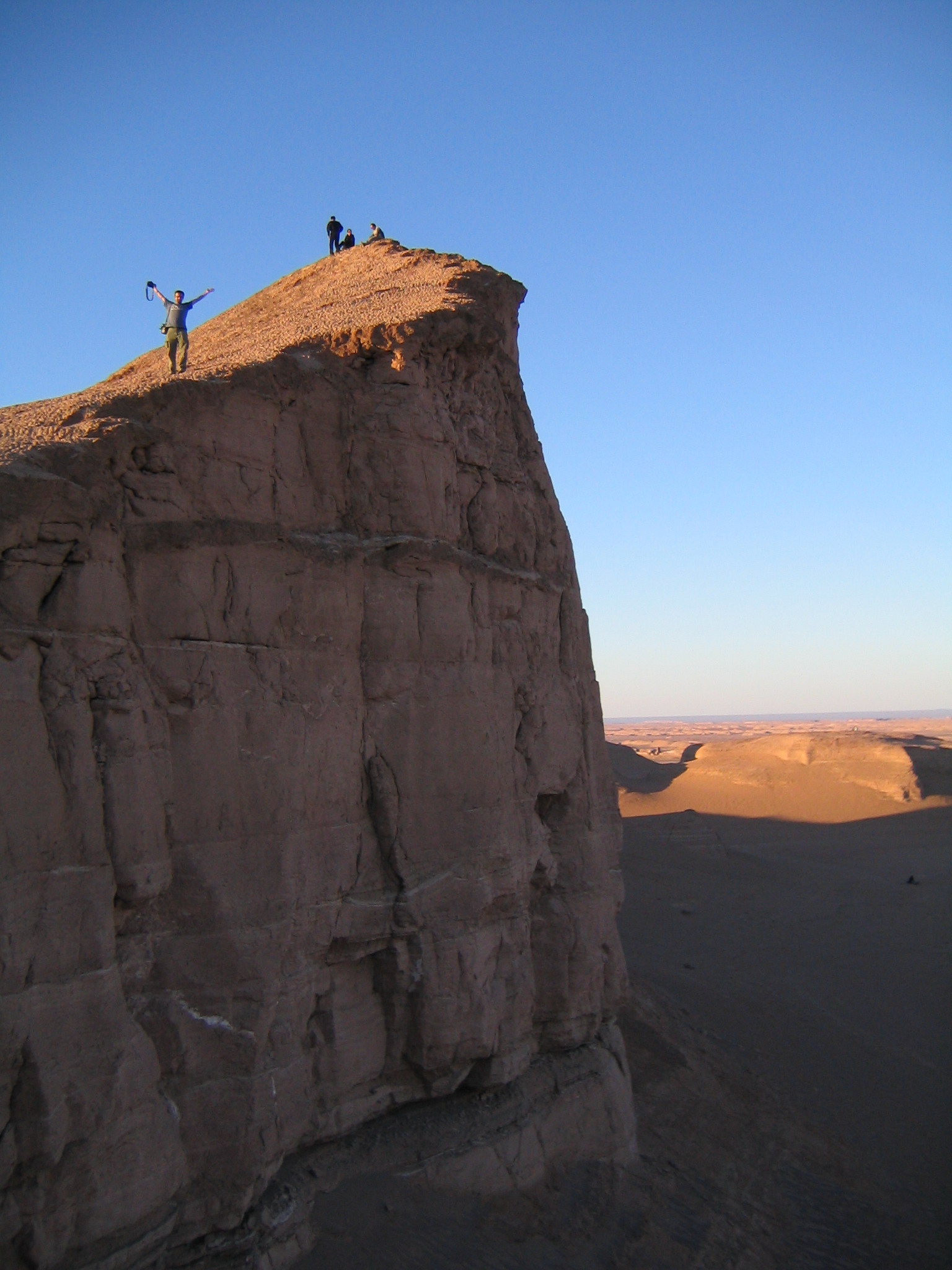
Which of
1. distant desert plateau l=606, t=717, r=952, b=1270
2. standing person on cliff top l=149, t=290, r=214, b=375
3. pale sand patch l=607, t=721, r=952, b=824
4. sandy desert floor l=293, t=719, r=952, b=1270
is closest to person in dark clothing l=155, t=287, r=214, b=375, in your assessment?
standing person on cliff top l=149, t=290, r=214, b=375

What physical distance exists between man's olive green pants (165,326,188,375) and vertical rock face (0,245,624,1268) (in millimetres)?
390

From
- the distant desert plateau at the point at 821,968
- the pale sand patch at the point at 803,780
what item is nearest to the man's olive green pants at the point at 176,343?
the distant desert plateau at the point at 821,968

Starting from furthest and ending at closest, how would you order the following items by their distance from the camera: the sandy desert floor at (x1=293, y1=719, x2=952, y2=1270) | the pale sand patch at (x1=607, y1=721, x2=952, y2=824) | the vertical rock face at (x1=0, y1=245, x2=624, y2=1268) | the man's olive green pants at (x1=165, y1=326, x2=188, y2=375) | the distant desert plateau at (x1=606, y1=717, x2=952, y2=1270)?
1. the pale sand patch at (x1=607, y1=721, x2=952, y2=824)
2. the distant desert plateau at (x1=606, y1=717, x2=952, y2=1270)
3. the man's olive green pants at (x1=165, y1=326, x2=188, y2=375)
4. the sandy desert floor at (x1=293, y1=719, x2=952, y2=1270)
5. the vertical rock face at (x1=0, y1=245, x2=624, y2=1268)

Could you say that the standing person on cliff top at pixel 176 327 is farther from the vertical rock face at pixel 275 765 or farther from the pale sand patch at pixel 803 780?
the pale sand patch at pixel 803 780

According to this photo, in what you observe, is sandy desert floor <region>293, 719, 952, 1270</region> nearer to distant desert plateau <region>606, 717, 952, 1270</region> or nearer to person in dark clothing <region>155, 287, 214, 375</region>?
distant desert plateau <region>606, 717, 952, 1270</region>

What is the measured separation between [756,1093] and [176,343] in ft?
38.3

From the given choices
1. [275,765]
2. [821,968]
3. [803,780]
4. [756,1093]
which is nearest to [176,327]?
[275,765]

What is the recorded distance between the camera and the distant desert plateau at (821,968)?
10875mm

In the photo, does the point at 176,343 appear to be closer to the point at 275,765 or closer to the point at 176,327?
the point at 176,327

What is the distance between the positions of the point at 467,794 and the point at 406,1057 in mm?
2262

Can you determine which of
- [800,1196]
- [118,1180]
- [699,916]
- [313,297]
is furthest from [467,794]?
[699,916]

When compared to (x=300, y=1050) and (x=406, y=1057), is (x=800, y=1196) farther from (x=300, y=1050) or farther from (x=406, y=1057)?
(x=300, y=1050)

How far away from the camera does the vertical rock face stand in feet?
18.6

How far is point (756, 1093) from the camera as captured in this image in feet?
41.8
